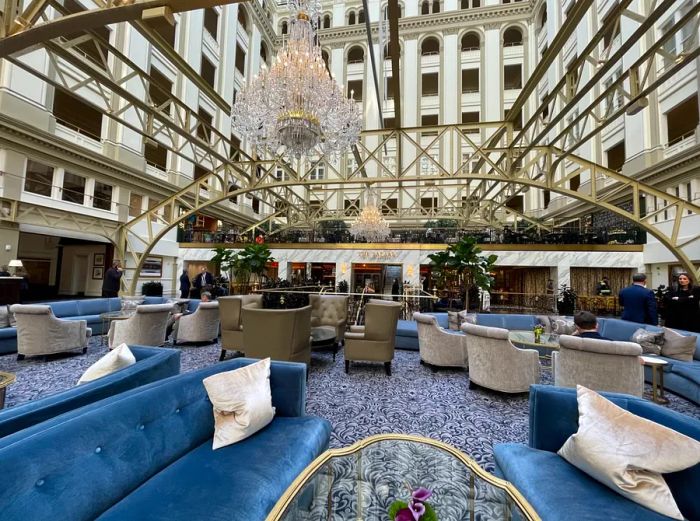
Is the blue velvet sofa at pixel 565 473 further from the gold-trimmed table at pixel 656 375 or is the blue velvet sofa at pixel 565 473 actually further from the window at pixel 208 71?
the window at pixel 208 71

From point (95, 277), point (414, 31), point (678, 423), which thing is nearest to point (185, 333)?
point (678, 423)

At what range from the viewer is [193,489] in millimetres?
1438

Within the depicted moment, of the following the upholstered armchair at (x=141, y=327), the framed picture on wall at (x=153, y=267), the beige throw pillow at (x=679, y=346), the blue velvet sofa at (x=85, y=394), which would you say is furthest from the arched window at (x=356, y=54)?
the blue velvet sofa at (x=85, y=394)

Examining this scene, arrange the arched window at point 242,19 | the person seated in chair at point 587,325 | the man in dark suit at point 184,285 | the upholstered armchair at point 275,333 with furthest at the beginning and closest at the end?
the arched window at point 242,19 → the man in dark suit at point 184,285 → the upholstered armchair at point 275,333 → the person seated in chair at point 587,325

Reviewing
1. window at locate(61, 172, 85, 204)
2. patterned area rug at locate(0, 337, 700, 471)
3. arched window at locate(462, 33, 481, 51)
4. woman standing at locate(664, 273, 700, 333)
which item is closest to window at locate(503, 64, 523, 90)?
arched window at locate(462, 33, 481, 51)

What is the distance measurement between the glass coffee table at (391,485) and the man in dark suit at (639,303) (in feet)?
17.2

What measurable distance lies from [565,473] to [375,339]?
124 inches

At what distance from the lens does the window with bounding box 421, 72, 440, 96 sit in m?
21.0

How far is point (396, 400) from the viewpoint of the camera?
3756mm

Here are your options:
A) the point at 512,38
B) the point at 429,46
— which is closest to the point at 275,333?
the point at 429,46

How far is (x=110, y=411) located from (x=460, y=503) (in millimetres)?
1619

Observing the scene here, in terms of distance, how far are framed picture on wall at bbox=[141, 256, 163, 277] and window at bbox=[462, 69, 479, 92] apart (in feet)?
66.9

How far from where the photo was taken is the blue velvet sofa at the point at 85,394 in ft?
4.59

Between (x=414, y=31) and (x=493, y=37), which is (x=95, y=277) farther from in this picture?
(x=493, y=37)
